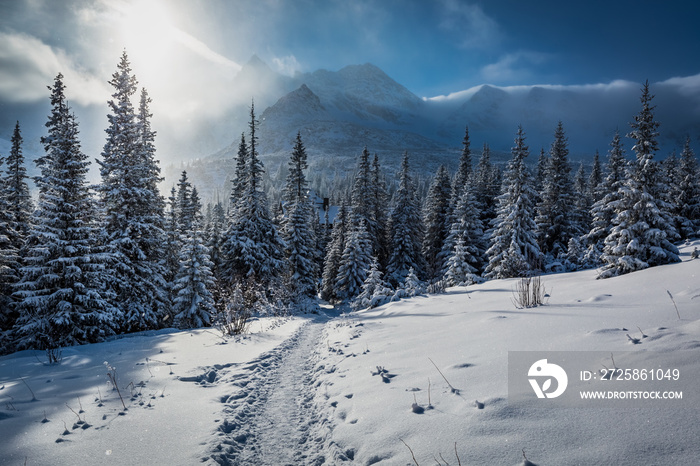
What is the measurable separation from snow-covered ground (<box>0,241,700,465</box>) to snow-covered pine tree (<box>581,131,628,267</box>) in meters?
11.6

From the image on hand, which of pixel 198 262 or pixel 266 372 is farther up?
pixel 198 262

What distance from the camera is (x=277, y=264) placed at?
2653 cm

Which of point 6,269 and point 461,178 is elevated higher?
point 461,178

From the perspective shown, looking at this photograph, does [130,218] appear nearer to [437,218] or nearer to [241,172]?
[241,172]

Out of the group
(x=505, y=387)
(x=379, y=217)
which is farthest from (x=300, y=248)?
(x=505, y=387)

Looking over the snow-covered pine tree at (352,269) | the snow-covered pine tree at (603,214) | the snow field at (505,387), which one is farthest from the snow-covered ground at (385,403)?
the snow-covered pine tree at (352,269)

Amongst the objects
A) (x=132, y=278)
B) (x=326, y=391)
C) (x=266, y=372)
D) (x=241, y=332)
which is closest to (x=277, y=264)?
(x=132, y=278)

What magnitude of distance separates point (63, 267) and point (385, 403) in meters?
16.5

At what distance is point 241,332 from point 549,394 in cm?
1015

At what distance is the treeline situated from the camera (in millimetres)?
13859

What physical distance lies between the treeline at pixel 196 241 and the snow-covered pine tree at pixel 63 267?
7cm

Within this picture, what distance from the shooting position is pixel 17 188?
23406 mm

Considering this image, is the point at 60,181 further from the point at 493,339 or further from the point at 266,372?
the point at 493,339

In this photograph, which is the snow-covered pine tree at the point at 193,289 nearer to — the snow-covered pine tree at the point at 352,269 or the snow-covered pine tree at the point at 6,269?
the snow-covered pine tree at the point at 6,269
